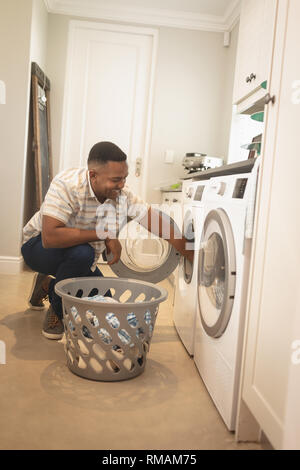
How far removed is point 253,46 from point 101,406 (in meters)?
2.14

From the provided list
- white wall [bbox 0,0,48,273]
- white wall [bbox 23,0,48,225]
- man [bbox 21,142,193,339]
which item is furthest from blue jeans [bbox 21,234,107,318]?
white wall [bbox 23,0,48,225]

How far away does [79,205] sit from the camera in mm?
1948

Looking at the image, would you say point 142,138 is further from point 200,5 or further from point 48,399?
point 48,399

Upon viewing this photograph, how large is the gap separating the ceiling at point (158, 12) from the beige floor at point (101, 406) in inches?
126

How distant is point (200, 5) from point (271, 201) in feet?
10.8

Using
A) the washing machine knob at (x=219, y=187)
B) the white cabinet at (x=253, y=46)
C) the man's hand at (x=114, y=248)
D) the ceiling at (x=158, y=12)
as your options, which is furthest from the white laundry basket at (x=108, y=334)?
the ceiling at (x=158, y=12)

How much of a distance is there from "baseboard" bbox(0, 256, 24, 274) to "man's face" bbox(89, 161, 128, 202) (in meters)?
1.80

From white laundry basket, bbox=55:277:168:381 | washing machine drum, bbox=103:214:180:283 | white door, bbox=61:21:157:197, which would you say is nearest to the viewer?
white laundry basket, bbox=55:277:168:381

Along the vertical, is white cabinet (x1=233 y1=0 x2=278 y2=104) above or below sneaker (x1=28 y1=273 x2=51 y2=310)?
above

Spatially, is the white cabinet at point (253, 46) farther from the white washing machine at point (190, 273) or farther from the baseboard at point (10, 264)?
the baseboard at point (10, 264)

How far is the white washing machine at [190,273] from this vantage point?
1.87 m

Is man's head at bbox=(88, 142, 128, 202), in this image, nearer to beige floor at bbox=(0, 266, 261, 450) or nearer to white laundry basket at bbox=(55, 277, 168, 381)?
white laundry basket at bbox=(55, 277, 168, 381)

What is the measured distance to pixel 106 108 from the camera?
13.5 ft

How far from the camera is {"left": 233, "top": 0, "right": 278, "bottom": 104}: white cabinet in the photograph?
2.24 m
